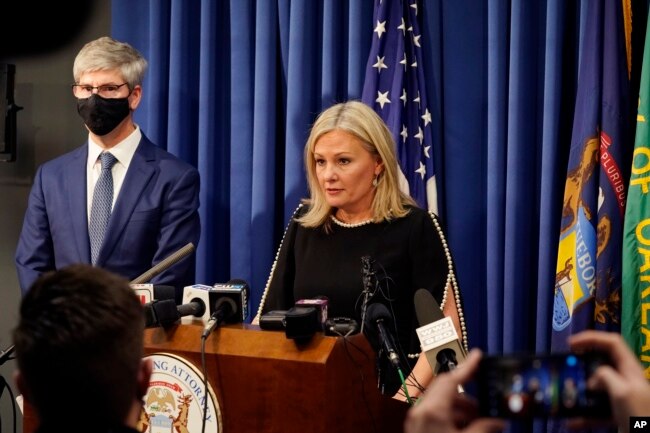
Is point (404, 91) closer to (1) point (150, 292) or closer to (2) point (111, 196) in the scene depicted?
(2) point (111, 196)

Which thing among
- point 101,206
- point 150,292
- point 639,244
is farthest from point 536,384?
point 101,206

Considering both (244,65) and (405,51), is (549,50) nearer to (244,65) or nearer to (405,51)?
(405,51)

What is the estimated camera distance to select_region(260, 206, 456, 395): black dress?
3.00 m

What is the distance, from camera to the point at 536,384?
3.43ft

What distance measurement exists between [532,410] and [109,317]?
1.92 ft

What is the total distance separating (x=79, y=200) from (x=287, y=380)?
2079 millimetres

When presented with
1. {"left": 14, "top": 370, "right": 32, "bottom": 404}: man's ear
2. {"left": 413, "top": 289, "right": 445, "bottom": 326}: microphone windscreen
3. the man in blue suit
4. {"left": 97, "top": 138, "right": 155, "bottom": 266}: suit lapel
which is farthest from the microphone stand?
{"left": 14, "top": 370, "right": 32, "bottom": 404}: man's ear

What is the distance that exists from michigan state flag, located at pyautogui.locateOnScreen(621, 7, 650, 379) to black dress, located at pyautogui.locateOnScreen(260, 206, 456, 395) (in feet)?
2.48

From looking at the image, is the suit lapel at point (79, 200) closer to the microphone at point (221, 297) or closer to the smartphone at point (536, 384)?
the microphone at point (221, 297)

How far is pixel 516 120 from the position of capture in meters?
3.69

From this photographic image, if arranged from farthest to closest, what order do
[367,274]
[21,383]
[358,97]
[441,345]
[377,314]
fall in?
[358,97]
[367,274]
[377,314]
[441,345]
[21,383]

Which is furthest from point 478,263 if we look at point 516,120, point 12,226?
point 12,226

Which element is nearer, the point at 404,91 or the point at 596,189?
the point at 596,189

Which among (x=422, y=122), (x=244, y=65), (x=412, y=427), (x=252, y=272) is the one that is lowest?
(x=252, y=272)
